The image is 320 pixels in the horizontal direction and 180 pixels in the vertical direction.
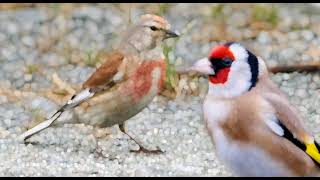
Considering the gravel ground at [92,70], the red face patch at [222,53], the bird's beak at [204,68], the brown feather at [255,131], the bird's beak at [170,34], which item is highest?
the red face patch at [222,53]

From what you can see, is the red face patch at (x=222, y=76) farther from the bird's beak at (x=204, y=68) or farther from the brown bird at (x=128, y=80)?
the brown bird at (x=128, y=80)

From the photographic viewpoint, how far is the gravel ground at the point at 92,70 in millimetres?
4867

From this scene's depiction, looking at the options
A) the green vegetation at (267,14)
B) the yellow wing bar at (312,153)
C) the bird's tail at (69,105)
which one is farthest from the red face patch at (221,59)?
the green vegetation at (267,14)

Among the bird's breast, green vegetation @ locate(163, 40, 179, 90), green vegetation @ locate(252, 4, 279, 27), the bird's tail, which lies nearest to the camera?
the bird's breast

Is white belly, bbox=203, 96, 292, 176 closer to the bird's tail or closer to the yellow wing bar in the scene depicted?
the yellow wing bar

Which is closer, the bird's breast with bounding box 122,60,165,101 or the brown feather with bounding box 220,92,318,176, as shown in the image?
the brown feather with bounding box 220,92,318,176

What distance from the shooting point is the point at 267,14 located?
6.39 meters

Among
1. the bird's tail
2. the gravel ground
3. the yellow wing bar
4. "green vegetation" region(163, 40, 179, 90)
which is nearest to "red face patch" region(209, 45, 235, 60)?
the yellow wing bar

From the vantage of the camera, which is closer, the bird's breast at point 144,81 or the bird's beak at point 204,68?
the bird's beak at point 204,68

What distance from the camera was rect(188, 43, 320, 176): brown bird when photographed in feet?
13.5

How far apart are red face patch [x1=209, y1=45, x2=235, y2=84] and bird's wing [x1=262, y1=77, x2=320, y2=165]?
5.1 inches

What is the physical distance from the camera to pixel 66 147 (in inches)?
200

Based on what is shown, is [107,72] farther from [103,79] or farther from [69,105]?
[69,105]

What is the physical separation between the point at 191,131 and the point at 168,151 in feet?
0.97
